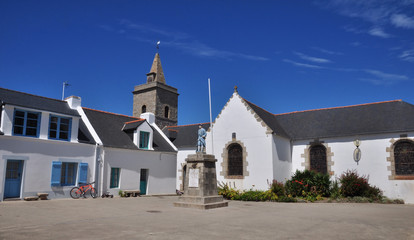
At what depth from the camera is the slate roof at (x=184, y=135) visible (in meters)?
23.9

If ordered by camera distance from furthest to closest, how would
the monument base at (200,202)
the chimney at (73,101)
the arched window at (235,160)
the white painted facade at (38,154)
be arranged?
1. the arched window at (235,160)
2. the chimney at (73,101)
3. the white painted facade at (38,154)
4. the monument base at (200,202)

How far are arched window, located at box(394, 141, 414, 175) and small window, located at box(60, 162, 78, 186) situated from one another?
59.9 feet

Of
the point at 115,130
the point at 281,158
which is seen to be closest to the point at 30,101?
the point at 115,130

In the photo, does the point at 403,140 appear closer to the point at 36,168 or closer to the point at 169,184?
the point at 169,184

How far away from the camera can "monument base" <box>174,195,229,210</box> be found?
12.6 meters

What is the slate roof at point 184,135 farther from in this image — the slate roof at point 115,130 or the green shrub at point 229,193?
the green shrub at point 229,193

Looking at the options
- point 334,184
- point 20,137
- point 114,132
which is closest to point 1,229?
point 20,137

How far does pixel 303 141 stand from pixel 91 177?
13716 mm

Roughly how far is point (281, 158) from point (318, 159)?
2611 mm

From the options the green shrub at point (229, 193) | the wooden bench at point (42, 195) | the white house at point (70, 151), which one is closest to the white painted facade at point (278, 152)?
the green shrub at point (229, 193)

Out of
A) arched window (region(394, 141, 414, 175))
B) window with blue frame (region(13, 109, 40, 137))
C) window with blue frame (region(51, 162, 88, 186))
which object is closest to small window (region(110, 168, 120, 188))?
window with blue frame (region(51, 162, 88, 186))

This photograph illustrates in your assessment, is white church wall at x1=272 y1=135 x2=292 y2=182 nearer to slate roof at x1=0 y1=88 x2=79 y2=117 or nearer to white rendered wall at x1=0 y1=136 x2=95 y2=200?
white rendered wall at x1=0 y1=136 x2=95 y2=200

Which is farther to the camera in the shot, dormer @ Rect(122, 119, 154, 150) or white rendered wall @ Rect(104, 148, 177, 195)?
dormer @ Rect(122, 119, 154, 150)

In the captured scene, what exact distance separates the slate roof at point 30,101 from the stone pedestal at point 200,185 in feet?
26.5
